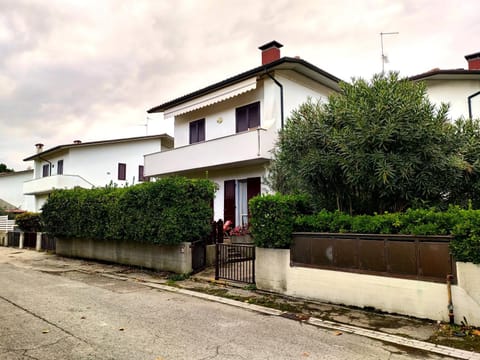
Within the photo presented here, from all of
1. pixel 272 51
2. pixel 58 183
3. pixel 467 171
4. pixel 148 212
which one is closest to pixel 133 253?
pixel 148 212

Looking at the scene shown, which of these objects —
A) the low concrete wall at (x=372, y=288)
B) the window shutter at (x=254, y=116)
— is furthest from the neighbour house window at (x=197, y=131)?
the low concrete wall at (x=372, y=288)

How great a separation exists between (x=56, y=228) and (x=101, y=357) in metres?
12.9

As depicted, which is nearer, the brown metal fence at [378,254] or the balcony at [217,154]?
the brown metal fence at [378,254]

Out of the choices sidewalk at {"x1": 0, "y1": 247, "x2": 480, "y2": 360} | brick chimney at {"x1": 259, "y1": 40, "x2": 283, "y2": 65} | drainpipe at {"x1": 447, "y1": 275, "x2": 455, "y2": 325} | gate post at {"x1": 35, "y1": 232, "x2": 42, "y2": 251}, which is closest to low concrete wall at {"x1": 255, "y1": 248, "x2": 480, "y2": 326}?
drainpipe at {"x1": 447, "y1": 275, "x2": 455, "y2": 325}

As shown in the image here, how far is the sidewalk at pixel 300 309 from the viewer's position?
584 cm

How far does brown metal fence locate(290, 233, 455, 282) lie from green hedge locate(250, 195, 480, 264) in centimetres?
17

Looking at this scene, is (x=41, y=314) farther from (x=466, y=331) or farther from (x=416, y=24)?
(x=416, y=24)

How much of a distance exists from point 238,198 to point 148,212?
599 cm

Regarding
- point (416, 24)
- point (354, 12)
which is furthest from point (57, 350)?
point (416, 24)

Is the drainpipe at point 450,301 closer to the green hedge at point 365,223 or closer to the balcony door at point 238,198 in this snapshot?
the green hedge at point 365,223

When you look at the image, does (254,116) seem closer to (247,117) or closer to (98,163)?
(247,117)

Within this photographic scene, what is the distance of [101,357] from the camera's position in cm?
467

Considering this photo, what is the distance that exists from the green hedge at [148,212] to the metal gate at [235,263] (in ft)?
3.50

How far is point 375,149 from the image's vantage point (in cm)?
805
